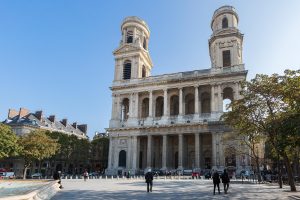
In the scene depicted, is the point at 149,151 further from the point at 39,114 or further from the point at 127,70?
the point at 39,114

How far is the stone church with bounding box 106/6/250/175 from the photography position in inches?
1989

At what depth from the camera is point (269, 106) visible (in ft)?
78.3

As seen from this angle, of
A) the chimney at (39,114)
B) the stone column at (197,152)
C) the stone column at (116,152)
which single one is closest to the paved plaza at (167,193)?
the stone column at (197,152)

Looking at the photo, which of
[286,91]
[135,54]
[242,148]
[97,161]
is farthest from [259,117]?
[97,161]

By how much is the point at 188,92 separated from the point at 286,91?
3596cm

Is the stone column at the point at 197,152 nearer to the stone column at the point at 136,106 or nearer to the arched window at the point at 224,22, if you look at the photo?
the stone column at the point at 136,106

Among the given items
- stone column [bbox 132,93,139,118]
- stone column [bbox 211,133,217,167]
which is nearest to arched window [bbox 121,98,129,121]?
stone column [bbox 132,93,139,118]

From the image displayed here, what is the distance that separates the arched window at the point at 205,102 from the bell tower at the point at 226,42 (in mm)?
5362

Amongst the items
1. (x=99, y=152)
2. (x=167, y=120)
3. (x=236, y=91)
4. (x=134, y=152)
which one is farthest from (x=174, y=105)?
(x=99, y=152)

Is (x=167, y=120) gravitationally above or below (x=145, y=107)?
below

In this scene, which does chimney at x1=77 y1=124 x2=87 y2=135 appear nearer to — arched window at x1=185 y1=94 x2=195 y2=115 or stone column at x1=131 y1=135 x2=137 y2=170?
stone column at x1=131 y1=135 x2=137 y2=170

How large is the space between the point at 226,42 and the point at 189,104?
42.4 ft

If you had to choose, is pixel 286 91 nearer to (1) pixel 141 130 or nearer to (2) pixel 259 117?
(2) pixel 259 117

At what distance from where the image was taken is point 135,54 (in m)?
61.2
